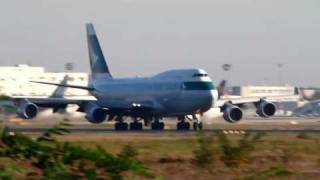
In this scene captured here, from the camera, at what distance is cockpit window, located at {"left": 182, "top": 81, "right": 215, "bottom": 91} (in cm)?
5706

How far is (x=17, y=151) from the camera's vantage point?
6.95 m

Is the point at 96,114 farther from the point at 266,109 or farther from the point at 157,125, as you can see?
the point at 266,109

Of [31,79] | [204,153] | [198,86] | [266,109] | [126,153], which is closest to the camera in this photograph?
[126,153]

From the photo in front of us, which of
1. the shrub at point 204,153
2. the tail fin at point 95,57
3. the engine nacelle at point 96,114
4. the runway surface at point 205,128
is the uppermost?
the tail fin at point 95,57

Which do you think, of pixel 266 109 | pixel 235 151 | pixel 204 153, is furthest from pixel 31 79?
pixel 204 153

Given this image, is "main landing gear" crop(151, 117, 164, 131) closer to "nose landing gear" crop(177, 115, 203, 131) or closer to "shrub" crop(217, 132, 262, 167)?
"nose landing gear" crop(177, 115, 203, 131)

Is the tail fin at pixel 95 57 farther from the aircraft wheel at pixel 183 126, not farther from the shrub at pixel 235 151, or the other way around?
the shrub at pixel 235 151

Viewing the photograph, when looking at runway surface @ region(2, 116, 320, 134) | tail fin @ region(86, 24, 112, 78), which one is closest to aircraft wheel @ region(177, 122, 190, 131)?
runway surface @ region(2, 116, 320, 134)

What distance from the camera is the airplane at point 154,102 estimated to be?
57.1 meters

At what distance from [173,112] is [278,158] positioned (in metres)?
35.3

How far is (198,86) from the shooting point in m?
57.1

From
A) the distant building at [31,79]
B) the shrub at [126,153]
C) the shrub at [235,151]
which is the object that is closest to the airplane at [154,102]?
the distant building at [31,79]

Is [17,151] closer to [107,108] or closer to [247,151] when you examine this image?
[247,151]

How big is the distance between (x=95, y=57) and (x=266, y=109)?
1465 cm
